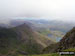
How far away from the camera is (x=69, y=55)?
130 metres

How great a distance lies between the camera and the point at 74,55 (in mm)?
129000

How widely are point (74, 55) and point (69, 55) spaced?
345 centimetres

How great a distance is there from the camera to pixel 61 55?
13500 cm

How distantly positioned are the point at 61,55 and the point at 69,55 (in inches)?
271

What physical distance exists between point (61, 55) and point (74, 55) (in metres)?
10.2
